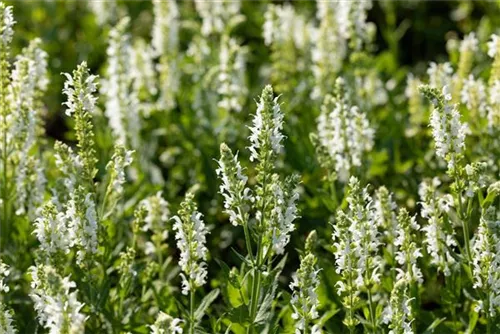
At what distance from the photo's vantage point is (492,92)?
19.0ft

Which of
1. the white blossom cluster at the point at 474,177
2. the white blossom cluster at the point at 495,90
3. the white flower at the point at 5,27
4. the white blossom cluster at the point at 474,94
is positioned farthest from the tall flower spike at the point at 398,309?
the white flower at the point at 5,27

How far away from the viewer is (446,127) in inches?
172

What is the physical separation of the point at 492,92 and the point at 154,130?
131 inches

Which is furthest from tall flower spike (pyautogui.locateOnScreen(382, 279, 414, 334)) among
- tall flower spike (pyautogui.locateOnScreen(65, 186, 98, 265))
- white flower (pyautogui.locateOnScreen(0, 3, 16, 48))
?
white flower (pyautogui.locateOnScreen(0, 3, 16, 48))

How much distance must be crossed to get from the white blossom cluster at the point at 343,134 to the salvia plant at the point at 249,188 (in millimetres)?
14

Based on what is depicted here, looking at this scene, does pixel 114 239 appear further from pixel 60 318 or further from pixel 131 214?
pixel 60 318

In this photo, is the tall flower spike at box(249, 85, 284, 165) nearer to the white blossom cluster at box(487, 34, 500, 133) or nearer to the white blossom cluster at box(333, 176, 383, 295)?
the white blossom cluster at box(333, 176, 383, 295)

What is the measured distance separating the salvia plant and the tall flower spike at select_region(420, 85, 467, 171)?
0.01 m

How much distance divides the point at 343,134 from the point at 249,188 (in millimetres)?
994

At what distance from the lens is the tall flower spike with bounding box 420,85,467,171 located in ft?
14.3

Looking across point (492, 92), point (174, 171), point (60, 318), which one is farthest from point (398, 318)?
point (174, 171)

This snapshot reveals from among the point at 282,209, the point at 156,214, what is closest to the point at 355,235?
the point at 282,209

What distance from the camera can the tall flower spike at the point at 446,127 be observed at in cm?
435

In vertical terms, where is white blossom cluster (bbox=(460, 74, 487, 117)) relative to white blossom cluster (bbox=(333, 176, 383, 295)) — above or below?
above
